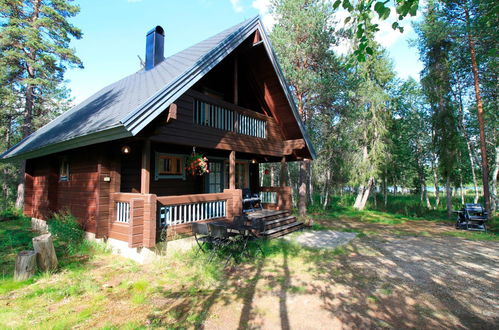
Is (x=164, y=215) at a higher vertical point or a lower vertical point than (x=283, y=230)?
higher

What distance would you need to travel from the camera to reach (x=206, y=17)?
9.74 metres

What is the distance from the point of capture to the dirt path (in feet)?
10.8

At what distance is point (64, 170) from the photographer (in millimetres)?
8391

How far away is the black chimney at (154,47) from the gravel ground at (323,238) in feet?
31.2

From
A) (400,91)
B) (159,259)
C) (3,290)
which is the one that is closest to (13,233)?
(3,290)

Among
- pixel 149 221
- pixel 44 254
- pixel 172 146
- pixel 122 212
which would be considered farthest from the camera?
pixel 172 146

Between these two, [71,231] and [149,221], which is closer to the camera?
[149,221]

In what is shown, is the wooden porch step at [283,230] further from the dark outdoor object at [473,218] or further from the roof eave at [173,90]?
the dark outdoor object at [473,218]

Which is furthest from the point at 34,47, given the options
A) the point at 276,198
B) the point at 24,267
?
the point at 276,198

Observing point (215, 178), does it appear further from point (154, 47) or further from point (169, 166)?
point (154, 47)

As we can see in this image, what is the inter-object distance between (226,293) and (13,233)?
9.20m

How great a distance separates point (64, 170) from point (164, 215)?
4768 millimetres

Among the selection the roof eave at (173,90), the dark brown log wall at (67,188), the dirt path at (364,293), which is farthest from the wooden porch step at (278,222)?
the dark brown log wall at (67,188)

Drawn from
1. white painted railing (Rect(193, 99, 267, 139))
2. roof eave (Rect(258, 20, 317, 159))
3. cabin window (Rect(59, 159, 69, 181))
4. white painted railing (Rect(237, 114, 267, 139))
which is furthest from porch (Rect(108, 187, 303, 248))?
roof eave (Rect(258, 20, 317, 159))
